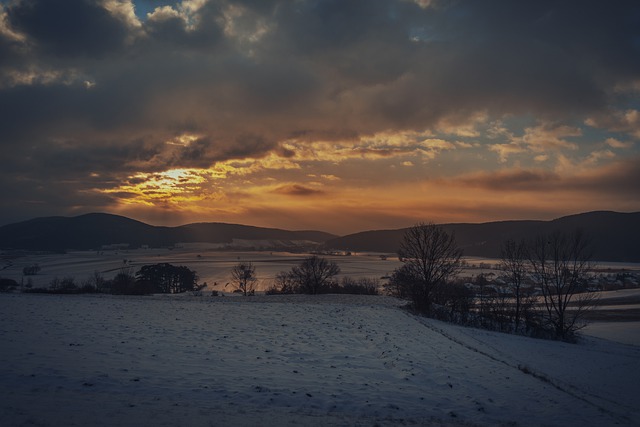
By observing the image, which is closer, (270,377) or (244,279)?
(270,377)

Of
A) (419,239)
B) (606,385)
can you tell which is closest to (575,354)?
(606,385)

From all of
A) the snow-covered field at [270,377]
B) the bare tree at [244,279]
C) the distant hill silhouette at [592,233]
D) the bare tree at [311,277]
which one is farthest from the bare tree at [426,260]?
the distant hill silhouette at [592,233]

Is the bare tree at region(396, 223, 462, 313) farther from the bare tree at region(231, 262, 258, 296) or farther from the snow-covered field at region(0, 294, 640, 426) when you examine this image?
the bare tree at region(231, 262, 258, 296)

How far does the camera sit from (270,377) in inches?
437

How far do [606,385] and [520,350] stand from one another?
6.23 meters

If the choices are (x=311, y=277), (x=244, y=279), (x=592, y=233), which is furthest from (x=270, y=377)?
(x=592, y=233)

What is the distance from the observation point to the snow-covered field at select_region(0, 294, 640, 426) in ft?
27.5

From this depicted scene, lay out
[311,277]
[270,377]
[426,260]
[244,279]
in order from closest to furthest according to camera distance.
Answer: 1. [270,377]
2. [426,260]
3. [311,277]
4. [244,279]

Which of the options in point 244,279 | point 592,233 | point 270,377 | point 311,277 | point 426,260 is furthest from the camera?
point 592,233

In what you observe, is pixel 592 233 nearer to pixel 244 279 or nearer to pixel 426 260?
pixel 244 279

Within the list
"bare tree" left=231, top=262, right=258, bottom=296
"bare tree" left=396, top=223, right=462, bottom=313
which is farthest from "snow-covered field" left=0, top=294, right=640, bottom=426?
"bare tree" left=231, top=262, right=258, bottom=296

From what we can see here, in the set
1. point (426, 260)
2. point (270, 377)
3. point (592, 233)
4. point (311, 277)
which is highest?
point (592, 233)

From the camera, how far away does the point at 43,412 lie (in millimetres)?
7500

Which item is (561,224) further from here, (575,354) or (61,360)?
(61,360)
